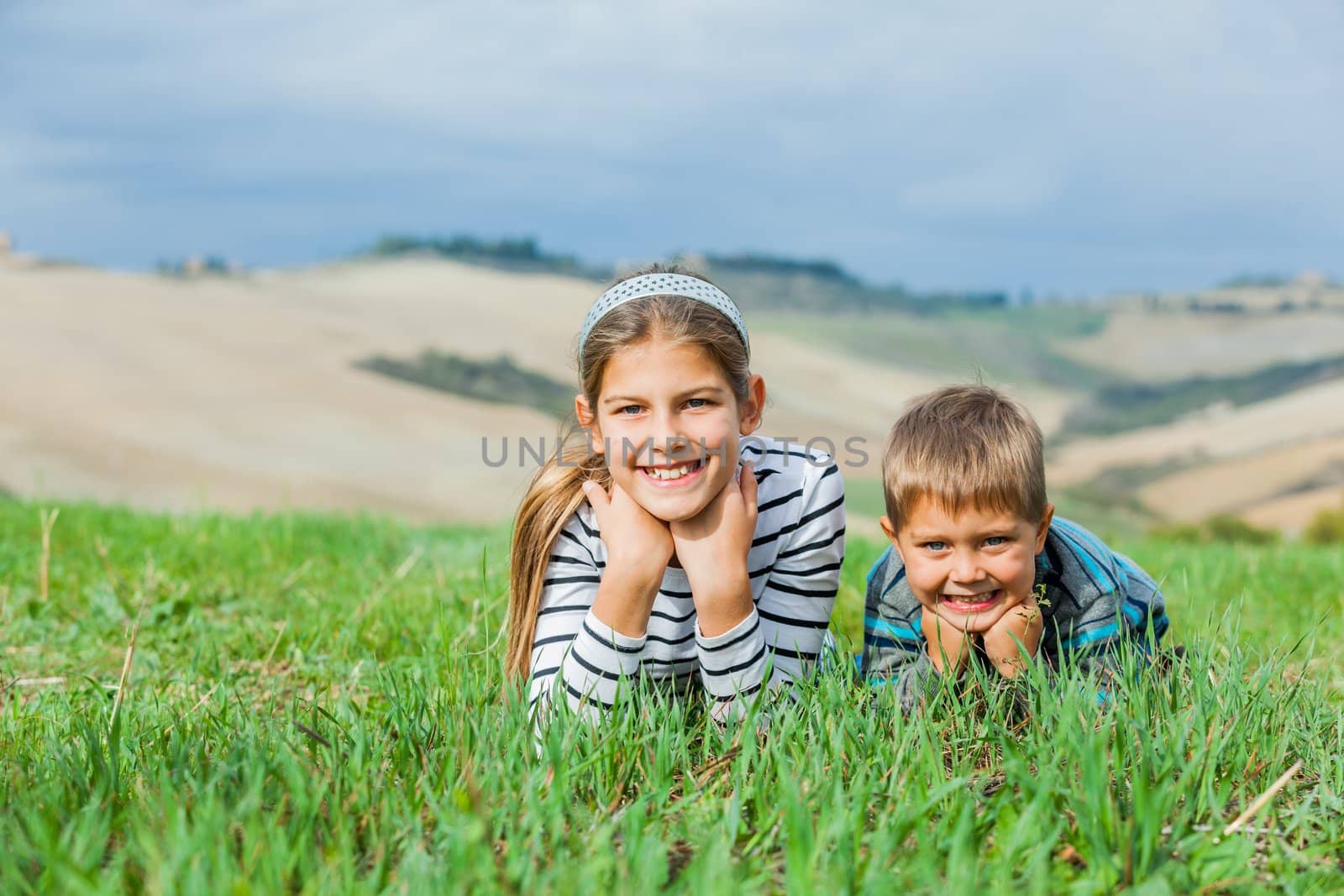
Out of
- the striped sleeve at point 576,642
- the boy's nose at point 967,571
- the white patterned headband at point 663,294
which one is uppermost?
the white patterned headband at point 663,294

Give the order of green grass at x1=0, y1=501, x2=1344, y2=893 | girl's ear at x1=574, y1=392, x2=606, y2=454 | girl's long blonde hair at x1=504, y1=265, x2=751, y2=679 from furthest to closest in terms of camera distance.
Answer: girl's ear at x1=574, y1=392, x2=606, y2=454 → girl's long blonde hair at x1=504, y1=265, x2=751, y2=679 → green grass at x1=0, y1=501, x2=1344, y2=893

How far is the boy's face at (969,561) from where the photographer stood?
312cm

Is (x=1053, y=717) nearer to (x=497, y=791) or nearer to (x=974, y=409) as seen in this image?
(x=974, y=409)

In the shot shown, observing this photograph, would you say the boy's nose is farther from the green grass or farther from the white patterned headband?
the white patterned headband

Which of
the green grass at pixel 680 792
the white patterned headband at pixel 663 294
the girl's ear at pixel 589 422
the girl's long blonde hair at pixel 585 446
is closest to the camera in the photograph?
the green grass at pixel 680 792

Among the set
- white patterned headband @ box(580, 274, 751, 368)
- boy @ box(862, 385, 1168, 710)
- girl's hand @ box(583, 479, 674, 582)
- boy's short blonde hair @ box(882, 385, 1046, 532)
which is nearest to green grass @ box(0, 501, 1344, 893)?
boy @ box(862, 385, 1168, 710)

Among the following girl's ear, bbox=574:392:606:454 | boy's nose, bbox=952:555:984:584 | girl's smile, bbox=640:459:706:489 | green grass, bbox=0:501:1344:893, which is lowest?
green grass, bbox=0:501:1344:893

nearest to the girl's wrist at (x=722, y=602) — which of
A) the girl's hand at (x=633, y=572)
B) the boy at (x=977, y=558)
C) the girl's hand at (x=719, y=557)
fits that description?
the girl's hand at (x=719, y=557)

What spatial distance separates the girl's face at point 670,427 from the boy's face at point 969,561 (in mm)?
589

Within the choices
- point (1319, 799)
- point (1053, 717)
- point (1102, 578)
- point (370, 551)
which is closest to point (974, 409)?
point (1102, 578)

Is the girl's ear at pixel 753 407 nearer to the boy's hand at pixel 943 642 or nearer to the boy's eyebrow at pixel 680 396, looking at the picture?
the boy's eyebrow at pixel 680 396

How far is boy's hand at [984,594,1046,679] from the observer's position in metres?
3.12

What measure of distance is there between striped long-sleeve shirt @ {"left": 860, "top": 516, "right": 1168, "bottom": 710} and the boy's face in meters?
0.14

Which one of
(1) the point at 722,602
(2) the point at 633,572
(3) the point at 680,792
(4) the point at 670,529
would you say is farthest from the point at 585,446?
(3) the point at 680,792
